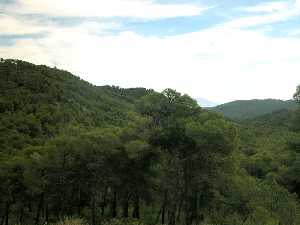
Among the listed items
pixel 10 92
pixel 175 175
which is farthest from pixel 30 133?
pixel 175 175

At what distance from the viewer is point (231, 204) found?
3691 centimetres

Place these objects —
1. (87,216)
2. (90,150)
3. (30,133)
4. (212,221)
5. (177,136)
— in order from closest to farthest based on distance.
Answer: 1. (212,221)
2. (177,136)
3. (90,150)
4. (87,216)
5. (30,133)

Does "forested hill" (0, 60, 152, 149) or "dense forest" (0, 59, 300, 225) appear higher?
"forested hill" (0, 60, 152, 149)

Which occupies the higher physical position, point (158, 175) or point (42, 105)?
point (42, 105)

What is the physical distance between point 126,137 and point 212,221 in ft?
40.8

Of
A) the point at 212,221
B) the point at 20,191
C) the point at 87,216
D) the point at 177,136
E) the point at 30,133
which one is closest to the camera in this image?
the point at 212,221

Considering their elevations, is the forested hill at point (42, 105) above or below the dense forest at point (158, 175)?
above

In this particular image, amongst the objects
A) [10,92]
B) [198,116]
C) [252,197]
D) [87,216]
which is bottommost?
[87,216]

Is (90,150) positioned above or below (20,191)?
above

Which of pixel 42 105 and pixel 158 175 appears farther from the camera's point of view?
pixel 42 105

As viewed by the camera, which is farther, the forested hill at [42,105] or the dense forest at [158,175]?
the forested hill at [42,105]

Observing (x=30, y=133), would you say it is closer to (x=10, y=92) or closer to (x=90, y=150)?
(x=10, y=92)

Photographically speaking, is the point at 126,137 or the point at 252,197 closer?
the point at 252,197

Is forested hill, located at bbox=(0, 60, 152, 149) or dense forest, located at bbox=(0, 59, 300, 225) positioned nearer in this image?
dense forest, located at bbox=(0, 59, 300, 225)
